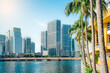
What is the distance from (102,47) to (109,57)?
Result: 23166 millimetres

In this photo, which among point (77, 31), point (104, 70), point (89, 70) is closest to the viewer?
point (104, 70)

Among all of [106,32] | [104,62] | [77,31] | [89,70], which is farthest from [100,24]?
[77,31]

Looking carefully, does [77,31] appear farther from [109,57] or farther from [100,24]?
[100,24]

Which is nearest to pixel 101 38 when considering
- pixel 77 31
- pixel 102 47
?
pixel 102 47

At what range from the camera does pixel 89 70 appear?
25109 millimetres

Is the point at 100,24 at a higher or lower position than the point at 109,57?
higher

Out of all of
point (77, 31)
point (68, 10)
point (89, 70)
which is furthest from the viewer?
point (77, 31)

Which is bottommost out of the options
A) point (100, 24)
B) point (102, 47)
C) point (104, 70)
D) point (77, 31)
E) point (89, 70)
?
point (89, 70)

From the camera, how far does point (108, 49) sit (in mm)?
43312

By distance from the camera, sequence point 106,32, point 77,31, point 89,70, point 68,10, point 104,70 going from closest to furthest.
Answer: point 104,70 → point 89,70 → point 68,10 → point 106,32 → point 77,31

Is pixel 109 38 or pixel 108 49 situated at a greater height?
pixel 109 38

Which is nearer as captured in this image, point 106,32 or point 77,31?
point 106,32

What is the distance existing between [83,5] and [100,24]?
47.8ft

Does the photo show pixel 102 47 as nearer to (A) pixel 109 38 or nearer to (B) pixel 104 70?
(B) pixel 104 70
